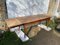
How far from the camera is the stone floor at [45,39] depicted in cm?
222

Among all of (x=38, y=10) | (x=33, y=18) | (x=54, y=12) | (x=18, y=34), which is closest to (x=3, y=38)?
(x=18, y=34)

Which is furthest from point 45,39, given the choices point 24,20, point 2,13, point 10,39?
point 2,13

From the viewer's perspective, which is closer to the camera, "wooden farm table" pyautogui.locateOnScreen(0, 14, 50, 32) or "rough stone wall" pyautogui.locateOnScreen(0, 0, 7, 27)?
"wooden farm table" pyautogui.locateOnScreen(0, 14, 50, 32)

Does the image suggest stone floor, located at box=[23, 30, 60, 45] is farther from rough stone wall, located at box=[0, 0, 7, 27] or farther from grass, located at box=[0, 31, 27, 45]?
rough stone wall, located at box=[0, 0, 7, 27]

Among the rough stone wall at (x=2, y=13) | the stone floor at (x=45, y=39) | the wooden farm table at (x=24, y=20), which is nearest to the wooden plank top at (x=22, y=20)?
the wooden farm table at (x=24, y=20)

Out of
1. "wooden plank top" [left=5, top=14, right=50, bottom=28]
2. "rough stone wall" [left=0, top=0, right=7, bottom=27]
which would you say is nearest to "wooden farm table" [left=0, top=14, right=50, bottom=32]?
"wooden plank top" [left=5, top=14, right=50, bottom=28]

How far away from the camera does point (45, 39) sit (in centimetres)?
231

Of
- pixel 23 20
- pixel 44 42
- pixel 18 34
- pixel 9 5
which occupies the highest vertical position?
pixel 9 5

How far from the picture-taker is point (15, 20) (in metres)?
2.19

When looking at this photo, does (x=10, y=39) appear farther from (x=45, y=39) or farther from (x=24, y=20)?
(x=45, y=39)

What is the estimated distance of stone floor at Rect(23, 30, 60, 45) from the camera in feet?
7.29

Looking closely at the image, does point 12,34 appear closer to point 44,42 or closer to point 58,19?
point 44,42

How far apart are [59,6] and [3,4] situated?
1135mm

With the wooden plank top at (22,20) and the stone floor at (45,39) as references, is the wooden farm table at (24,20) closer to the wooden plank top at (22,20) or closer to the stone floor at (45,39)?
the wooden plank top at (22,20)
